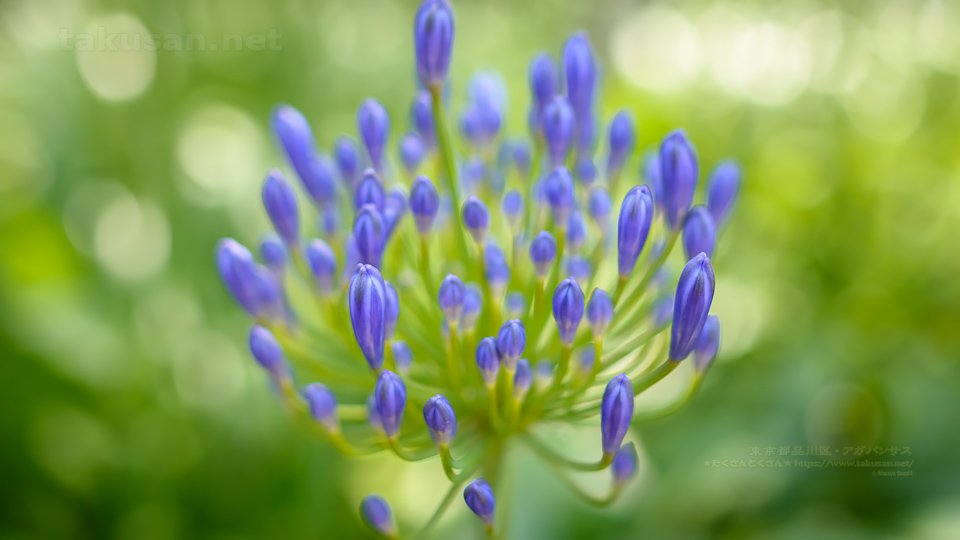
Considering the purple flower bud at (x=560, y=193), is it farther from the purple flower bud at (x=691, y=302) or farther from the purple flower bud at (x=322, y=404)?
the purple flower bud at (x=322, y=404)

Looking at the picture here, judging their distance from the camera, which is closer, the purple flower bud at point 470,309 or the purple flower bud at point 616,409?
the purple flower bud at point 616,409

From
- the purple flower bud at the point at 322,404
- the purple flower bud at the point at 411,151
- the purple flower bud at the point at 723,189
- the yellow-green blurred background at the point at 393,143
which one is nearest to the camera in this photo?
the purple flower bud at the point at 322,404

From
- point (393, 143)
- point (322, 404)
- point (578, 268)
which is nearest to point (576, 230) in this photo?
point (578, 268)

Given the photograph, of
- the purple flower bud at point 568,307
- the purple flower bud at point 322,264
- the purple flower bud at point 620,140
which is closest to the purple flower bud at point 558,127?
the purple flower bud at point 620,140

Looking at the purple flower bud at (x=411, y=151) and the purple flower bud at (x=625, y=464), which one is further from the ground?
the purple flower bud at (x=411, y=151)

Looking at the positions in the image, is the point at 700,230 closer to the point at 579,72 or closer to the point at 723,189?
the point at 723,189

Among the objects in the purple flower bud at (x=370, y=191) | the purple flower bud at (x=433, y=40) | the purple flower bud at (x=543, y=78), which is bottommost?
the purple flower bud at (x=370, y=191)
